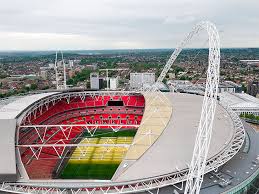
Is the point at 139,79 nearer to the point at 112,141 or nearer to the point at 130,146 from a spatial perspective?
the point at 112,141

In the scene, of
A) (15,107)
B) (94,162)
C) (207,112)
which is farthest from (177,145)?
(15,107)

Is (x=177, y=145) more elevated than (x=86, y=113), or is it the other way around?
(x=177, y=145)

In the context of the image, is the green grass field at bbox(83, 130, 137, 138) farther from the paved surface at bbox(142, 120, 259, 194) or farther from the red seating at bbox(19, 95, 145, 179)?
the paved surface at bbox(142, 120, 259, 194)

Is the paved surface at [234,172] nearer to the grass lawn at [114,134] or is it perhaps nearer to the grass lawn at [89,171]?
the grass lawn at [89,171]

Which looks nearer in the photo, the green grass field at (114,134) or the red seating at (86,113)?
the red seating at (86,113)

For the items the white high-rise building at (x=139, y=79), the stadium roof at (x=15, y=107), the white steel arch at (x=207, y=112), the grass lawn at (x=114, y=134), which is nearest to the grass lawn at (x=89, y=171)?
the stadium roof at (x=15, y=107)

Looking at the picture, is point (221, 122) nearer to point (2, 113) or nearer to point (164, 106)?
point (164, 106)

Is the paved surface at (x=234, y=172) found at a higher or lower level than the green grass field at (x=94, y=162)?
higher

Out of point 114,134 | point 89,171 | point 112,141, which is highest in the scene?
point 114,134

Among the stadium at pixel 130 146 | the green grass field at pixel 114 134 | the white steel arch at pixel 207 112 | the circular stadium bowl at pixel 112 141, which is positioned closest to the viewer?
the white steel arch at pixel 207 112

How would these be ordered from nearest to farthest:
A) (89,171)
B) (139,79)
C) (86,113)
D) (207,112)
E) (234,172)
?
(207,112) < (234,172) < (89,171) < (86,113) < (139,79)
